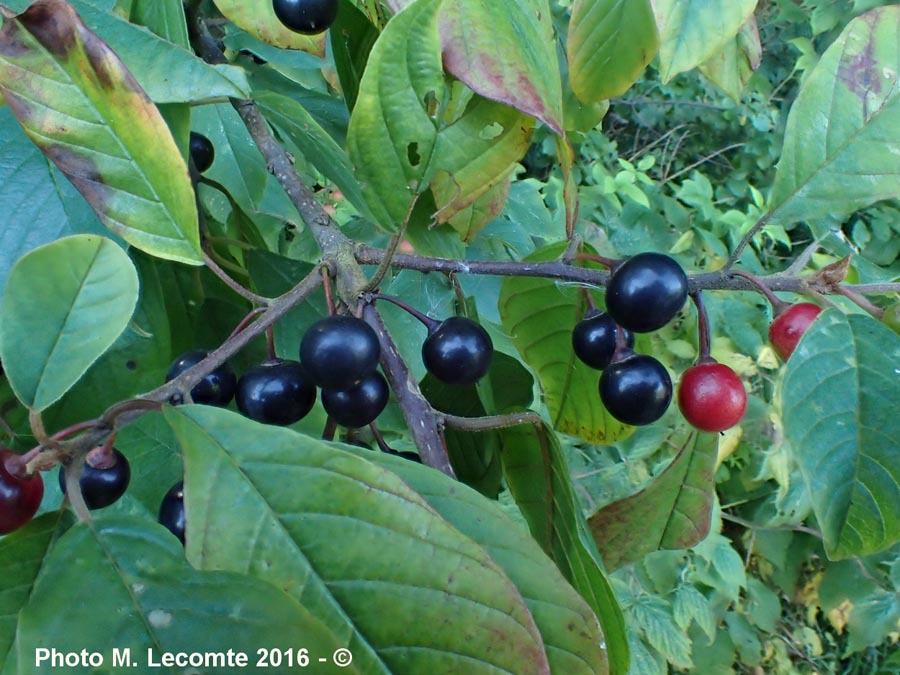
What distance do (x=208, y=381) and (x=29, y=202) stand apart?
21 centimetres

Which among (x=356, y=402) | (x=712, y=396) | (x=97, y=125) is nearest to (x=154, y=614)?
(x=356, y=402)

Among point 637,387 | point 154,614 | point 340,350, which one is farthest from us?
point 637,387

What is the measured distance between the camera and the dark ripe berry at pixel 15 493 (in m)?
0.43

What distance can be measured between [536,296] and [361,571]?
45 cm

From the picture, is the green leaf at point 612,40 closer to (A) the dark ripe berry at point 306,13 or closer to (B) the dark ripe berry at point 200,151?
(A) the dark ripe berry at point 306,13

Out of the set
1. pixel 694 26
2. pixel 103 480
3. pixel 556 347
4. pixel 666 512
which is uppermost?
pixel 694 26

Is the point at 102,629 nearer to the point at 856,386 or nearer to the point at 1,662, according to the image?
the point at 1,662

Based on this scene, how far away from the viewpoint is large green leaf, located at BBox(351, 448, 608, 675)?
17.6 inches

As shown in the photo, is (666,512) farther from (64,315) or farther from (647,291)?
(64,315)

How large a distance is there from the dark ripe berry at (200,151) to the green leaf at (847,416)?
727 mm

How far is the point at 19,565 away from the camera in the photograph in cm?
43

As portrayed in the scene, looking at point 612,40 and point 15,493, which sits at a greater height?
point 612,40

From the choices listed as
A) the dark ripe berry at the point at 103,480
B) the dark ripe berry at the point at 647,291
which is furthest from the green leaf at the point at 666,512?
the dark ripe berry at the point at 103,480

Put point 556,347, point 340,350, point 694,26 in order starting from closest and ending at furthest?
1. point 340,350
2. point 694,26
3. point 556,347
